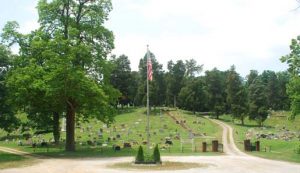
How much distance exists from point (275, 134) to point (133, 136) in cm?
2080

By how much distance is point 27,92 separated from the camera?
39.8 meters

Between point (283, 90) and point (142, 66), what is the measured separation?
1506 inches

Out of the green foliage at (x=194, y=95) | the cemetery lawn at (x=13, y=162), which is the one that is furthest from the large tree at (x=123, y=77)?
the cemetery lawn at (x=13, y=162)

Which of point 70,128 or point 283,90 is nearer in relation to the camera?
point 70,128

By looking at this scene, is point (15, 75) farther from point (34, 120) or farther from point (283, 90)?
point (283, 90)

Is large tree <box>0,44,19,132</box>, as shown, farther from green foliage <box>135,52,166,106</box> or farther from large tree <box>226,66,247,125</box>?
green foliage <box>135,52,166,106</box>

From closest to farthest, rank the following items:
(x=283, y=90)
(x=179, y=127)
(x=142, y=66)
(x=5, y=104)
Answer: (x=5, y=104) < (x=179, y=127) < (x=142, y=66) < (x=283, y=90)

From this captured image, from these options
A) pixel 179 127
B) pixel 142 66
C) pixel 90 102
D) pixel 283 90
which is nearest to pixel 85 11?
pixel 90 102

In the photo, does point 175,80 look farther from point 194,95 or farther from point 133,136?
point 133,136

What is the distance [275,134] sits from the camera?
64.5 metres

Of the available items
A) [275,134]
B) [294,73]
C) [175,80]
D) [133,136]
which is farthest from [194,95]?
[294,73]

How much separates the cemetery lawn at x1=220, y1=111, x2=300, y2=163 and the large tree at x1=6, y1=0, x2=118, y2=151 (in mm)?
16011

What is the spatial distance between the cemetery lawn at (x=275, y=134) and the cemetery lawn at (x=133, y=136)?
4.30 meters

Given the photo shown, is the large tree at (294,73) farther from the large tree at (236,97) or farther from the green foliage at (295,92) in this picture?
the large tree at (236,97)
